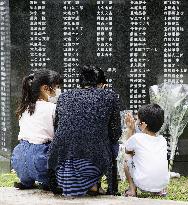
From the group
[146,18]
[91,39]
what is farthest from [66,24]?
[146,18]

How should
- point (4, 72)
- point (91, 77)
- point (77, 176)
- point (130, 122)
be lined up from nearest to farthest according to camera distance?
point (77, 176) → point (91, 77) → point (130, 122) → point (4, 72)

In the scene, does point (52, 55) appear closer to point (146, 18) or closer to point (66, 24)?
point (66, 24)

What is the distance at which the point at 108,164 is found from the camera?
19.4 feet

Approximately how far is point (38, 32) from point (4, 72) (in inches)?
29.6

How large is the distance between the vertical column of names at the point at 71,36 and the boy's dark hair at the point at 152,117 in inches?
90.5

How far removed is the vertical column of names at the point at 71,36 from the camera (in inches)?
344

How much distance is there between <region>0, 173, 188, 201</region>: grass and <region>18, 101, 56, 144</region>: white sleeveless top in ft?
3.97

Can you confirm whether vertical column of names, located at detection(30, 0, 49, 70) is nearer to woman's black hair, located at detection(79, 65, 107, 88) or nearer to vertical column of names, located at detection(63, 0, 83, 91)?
vertical column of names, located at detection(63, 0, 83, 91)

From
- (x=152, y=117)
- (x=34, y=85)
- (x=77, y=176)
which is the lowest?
(x=77, y=176)

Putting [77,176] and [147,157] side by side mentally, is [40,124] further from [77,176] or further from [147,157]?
[147,157]

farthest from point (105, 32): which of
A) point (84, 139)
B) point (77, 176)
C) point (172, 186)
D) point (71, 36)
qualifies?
point (77, 176)

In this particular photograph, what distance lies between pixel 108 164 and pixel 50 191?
2.59 ft

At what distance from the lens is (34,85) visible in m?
6.41

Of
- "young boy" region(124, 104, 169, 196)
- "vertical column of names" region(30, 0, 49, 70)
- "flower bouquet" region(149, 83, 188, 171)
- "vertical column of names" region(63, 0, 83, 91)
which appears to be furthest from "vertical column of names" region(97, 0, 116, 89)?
"young boy" region(124, 104, 169, 196)
